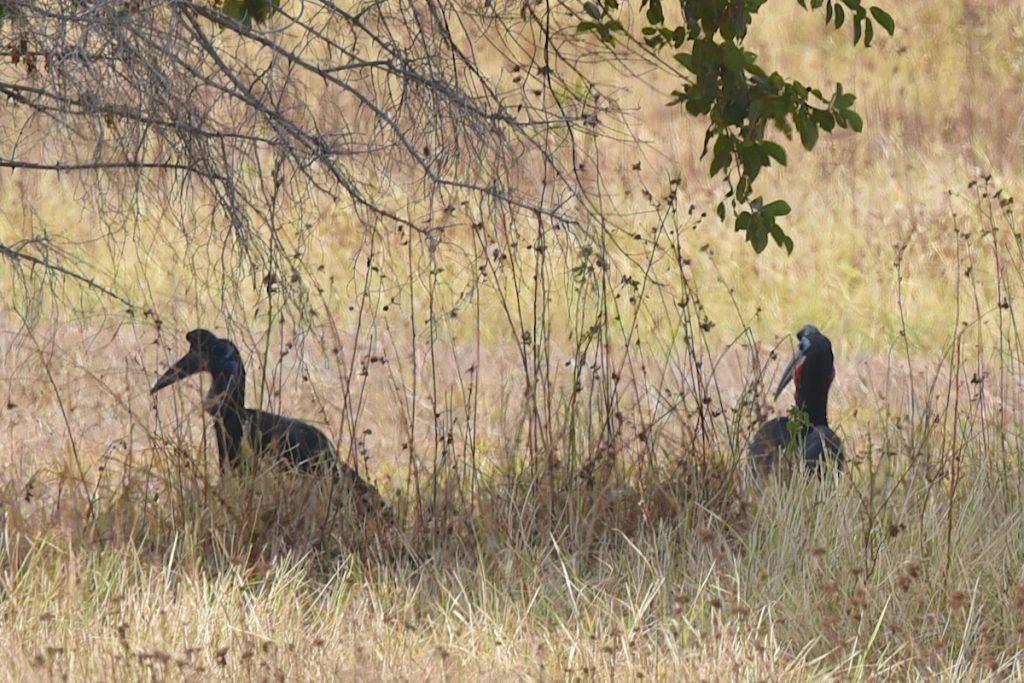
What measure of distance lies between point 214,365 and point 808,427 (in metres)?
2.41

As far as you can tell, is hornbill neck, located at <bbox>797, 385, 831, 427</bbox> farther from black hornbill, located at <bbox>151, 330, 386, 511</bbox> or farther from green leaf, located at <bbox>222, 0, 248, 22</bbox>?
green leaf, located at <bbox>222, 0, 248, 22</bbox>

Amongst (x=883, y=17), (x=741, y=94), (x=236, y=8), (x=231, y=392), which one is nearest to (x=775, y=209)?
(x=741, y=94)

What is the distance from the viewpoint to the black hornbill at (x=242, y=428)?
5664 mm

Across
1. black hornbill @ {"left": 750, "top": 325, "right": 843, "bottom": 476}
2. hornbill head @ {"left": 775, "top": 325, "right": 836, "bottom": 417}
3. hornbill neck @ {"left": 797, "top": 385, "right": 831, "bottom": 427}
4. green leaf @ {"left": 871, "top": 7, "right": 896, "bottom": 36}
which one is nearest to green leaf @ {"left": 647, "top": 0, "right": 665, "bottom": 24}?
green leaf @ {"left": 871, "top": 7, "right": 896, "bottom": 36}

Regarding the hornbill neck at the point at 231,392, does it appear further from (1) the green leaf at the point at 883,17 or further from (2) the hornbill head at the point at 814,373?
(1) the green leaf at the point at 883,17

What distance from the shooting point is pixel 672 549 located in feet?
17.5

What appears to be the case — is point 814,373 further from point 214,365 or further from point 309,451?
point 214,365

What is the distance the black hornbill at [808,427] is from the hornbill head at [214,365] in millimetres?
2063

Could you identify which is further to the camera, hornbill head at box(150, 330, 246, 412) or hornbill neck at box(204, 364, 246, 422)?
hornbill head at box(150, 330, 246, 412)

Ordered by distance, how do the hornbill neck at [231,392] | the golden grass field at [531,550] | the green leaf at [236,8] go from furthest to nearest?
1. the hornbill neck at [231,392]
2. the green leaf at [236,8]
3. the golden grass field at [531,550]

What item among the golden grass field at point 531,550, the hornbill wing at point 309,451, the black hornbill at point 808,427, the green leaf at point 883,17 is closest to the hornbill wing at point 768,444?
the black hornbill at point 808,427

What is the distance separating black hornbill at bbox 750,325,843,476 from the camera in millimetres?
6242

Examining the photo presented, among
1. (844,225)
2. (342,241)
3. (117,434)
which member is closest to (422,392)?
(117,434)

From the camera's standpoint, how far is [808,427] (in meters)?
6.44
